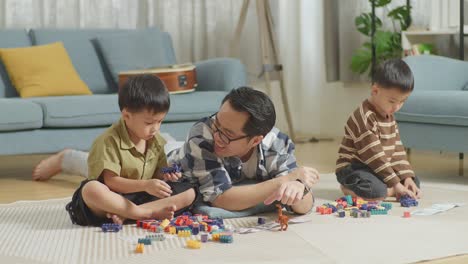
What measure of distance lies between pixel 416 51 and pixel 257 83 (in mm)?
1363

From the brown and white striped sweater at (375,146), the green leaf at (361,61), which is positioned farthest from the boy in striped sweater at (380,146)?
the green leaf at (361,61)

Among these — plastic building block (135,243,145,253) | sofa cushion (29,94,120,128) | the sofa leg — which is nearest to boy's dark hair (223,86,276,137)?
plastic building block (135,243,145,253)

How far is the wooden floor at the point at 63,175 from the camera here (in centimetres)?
377

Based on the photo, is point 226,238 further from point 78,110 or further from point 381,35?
point 381,35

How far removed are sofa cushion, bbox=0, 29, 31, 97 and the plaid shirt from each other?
2.12 m

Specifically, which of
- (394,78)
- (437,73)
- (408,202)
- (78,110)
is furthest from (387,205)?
(78,110)

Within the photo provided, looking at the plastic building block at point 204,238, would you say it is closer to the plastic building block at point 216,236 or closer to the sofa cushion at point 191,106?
the plastic building block at point 216,236

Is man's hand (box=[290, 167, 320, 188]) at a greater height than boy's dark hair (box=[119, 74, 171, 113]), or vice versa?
boy's dark hair (box=[119, 74, 171, 113])

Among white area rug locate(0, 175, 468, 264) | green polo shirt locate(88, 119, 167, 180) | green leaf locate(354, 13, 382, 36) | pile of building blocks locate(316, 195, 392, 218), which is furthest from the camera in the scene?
green leaf locate(354, 13, 382, 36)

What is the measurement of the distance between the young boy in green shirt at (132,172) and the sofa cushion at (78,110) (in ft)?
4.87

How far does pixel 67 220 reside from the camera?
2.86 meters

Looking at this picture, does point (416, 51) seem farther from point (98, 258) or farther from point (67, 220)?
point (98, 258)

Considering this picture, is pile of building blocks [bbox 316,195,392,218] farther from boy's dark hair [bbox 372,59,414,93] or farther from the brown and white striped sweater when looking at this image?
boy's dark hair [bbox 372,59,414,93]

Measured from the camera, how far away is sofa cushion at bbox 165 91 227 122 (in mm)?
4465
